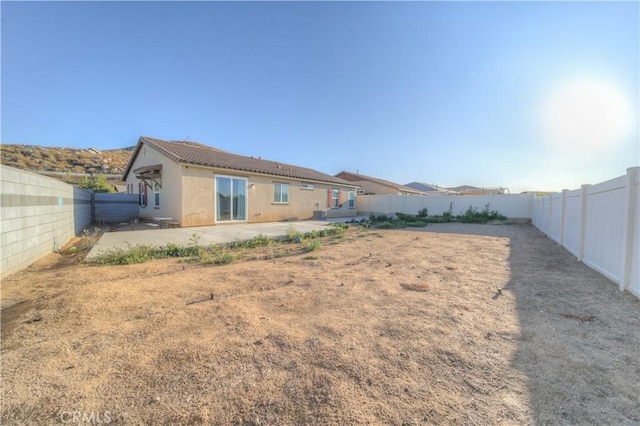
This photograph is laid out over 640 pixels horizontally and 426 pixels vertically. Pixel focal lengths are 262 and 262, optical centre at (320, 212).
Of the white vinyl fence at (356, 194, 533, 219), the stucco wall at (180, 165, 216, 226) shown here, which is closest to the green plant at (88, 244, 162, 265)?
the stucco wall at (180, 165, 216, 226)

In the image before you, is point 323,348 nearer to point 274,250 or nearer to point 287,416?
point 287,416

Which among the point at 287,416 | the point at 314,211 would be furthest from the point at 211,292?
the point at 314,211

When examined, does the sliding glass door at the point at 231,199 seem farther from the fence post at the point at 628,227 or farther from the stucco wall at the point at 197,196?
the fence post at the point at 628,227

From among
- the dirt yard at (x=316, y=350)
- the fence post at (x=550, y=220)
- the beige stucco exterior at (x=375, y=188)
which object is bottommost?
the dirt yard at (x=316, y=350)

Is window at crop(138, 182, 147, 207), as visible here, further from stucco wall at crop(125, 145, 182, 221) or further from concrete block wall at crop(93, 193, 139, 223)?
concrete block wall at crop(93, 193, 139, 223)

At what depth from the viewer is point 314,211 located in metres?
18.7

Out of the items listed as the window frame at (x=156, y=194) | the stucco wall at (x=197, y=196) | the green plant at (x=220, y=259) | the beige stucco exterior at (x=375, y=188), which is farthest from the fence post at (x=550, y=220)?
the beige stucco exterior at (x=375, y=188)

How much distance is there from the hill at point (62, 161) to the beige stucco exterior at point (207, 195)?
65.9 ft

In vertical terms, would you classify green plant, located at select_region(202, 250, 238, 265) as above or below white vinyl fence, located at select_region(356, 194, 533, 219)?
below

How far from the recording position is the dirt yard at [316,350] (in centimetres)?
184

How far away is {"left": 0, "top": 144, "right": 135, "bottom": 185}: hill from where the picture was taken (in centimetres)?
2959

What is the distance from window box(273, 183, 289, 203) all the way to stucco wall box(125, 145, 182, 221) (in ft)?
17.6

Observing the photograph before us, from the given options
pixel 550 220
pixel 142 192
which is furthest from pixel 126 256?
pixel 550 220

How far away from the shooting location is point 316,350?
2557 mm
